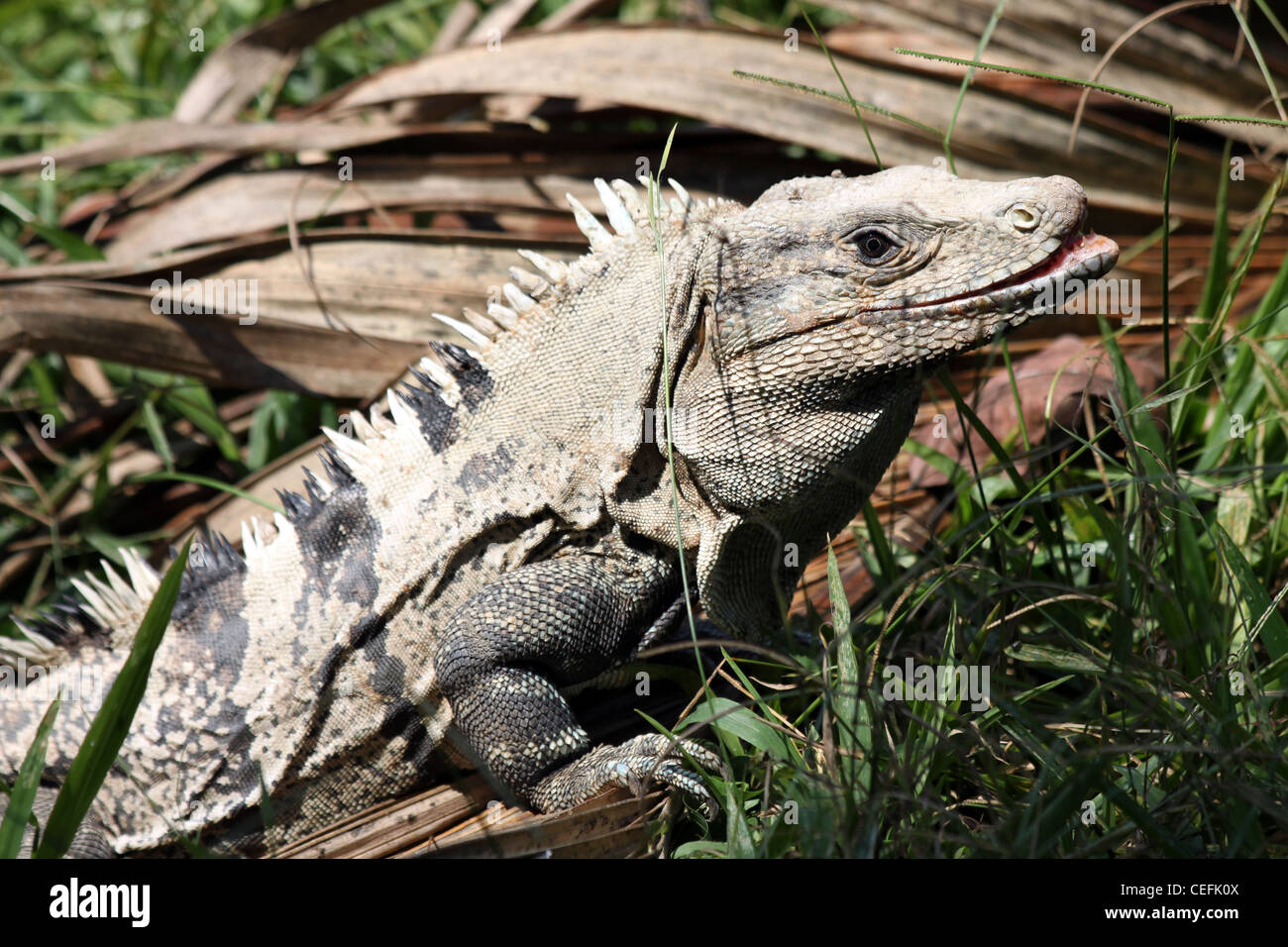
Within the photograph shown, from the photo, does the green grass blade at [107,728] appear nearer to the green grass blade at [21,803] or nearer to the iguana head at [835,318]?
the green grass blade at [21,803]

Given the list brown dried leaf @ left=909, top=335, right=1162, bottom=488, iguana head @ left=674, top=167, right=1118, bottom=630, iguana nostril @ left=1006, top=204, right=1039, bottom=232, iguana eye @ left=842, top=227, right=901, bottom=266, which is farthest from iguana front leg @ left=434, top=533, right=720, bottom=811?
brown dried leaf @ left=909, top=335, right=1162, bottom=488

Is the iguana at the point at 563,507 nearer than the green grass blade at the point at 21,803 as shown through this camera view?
Answer: No

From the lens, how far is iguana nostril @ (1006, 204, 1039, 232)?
3217 mm

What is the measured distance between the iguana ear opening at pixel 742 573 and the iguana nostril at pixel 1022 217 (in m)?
1.13

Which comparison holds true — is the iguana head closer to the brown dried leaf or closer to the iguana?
the iguana

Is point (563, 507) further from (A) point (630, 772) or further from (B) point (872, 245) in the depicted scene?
(B) point (872, 245)

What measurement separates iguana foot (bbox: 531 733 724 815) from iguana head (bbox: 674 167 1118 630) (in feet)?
1.73

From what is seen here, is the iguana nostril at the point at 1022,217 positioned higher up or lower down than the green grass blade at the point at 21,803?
higher up

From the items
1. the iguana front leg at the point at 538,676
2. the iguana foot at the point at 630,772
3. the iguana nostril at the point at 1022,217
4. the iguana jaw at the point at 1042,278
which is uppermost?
the iguana nostril at the point at 1022,217

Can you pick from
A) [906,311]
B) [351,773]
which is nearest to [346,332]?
[351,773]

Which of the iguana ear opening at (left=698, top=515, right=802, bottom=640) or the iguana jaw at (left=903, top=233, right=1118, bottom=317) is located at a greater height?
the iguana jaw at (left=903, top=233, right=1118, bottom=317)

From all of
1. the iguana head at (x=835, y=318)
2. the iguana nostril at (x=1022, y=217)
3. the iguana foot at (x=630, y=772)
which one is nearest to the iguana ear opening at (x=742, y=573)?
the iguana head at (x=835, y=318)

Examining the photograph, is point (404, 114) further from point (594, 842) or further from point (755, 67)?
point (594, 842)

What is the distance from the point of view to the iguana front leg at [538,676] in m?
3.45
